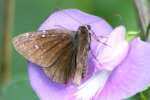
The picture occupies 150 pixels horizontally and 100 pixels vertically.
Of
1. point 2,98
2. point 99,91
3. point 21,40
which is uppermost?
point 21,40

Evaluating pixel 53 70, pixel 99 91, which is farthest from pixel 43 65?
pixel 99 91

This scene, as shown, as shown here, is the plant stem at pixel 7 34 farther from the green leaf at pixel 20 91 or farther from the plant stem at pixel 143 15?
the plant stem at pixel 143 15

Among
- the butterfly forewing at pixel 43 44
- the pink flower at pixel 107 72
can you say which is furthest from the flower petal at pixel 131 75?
the butterfly forewing at pixel 43 44

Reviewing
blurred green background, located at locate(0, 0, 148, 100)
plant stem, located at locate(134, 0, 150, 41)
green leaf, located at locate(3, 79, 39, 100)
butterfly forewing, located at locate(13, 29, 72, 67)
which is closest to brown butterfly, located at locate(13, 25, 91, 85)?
butterfly forewing, located at locate(13, 29, 72, 67)

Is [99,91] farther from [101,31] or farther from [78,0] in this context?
[78,0]

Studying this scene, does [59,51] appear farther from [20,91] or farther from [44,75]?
[20,91]
